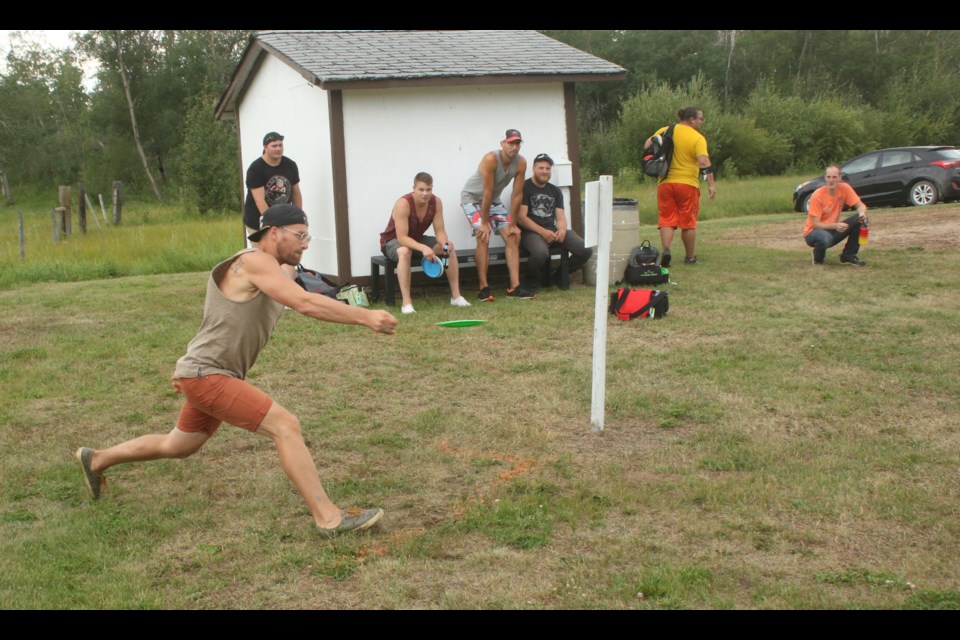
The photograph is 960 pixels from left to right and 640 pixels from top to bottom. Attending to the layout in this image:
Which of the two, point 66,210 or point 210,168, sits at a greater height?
point 210,168

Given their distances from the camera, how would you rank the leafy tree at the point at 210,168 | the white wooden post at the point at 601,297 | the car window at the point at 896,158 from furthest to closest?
1. the leafy tree at the point at 210,168
2. the car window at the point at 896,158
3. the white wooden post at the point at 601,297

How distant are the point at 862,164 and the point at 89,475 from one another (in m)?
22.3

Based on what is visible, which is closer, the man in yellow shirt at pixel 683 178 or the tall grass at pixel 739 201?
the man in yellow shirt at pixel 683 178

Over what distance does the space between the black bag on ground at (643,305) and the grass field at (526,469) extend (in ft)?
0.58

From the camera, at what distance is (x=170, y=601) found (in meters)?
4.24

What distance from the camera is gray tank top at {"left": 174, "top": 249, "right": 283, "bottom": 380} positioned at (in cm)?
489

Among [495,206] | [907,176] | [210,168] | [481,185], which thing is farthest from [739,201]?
[210,168]

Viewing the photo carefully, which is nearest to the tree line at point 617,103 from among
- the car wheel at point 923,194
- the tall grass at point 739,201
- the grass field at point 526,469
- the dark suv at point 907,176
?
the tall grass at point 739,201

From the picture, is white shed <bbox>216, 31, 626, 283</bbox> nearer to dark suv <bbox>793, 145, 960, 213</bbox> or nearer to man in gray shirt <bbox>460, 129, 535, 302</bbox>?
man in gray shirt <bbox>460, 129, 535, 302</bbox>

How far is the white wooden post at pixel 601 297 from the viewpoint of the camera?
638 cm

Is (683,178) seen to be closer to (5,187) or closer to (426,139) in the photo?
(426,139)

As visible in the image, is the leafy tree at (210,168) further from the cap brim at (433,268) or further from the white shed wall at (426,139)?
the cap brim at (433,268)

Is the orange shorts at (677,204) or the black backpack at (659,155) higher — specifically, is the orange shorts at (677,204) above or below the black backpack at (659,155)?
below

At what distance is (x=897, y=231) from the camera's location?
1684cm
